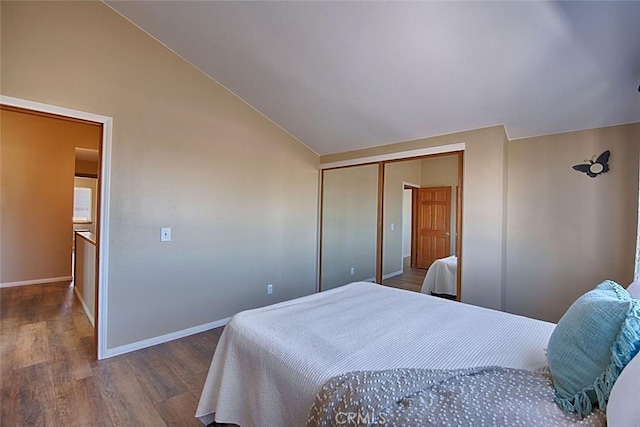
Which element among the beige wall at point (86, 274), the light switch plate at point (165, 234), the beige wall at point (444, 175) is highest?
the beige wall at point (444, 175)

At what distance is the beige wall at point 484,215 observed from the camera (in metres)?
2.72

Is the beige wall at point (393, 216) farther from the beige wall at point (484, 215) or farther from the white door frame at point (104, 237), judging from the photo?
the white door frame at point (104, 237)

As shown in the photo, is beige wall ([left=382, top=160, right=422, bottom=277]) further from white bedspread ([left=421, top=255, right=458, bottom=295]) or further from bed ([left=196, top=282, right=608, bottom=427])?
bed ([left=196, top=282, right=608, bottom=427])

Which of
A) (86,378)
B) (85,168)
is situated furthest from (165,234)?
(85,168)

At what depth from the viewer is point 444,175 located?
3.20 meters

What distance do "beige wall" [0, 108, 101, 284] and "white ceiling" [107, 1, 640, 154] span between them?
Result: 326cm

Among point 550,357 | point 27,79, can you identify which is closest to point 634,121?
point 550,357

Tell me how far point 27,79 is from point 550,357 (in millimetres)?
3534

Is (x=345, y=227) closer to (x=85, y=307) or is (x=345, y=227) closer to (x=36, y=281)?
(x=85, y=307)

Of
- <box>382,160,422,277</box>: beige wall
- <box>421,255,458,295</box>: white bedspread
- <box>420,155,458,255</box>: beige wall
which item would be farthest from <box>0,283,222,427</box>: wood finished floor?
<box>420,155,458,255</box>: beige wall

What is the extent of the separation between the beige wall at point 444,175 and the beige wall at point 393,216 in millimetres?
273

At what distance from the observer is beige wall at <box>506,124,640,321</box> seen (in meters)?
2.47

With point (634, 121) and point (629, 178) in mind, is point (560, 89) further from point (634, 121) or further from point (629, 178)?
point (629, 178)

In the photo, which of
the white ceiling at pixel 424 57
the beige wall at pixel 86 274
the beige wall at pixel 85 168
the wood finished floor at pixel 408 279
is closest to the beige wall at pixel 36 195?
the beige wall at pixel 86 274
